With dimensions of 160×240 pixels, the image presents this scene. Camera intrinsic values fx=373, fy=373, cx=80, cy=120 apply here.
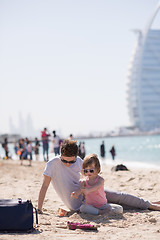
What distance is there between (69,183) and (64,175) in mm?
119

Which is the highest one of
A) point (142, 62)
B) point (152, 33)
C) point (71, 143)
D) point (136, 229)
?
point (152, 33)

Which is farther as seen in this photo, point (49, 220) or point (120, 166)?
point (120, 166)

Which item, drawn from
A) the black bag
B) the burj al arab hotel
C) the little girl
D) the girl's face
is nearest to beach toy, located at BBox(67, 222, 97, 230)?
the black bag

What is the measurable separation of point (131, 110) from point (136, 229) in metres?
124

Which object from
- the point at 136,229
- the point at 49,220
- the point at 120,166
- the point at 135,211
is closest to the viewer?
the point at 136,229

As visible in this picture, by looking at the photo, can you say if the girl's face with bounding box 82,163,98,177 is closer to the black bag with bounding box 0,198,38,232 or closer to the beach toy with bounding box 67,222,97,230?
the beach toy with bounding box 67,222,97,230

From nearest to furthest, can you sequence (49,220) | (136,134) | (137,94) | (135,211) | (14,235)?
1. (14,235)
2. (49,220)
3. (135,211)
4. (137,94)
5. (136,134)

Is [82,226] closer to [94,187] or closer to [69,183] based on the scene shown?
[94,187]

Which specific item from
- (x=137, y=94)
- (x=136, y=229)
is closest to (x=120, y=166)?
(x=136, y=229)

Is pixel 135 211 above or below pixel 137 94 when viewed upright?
below

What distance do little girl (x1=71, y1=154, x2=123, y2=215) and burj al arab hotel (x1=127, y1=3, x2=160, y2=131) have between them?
117 metres

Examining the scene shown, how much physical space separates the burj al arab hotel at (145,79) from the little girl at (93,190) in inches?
4596

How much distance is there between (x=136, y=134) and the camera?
429 ft

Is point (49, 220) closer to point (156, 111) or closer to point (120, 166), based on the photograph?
point (120, 166)
